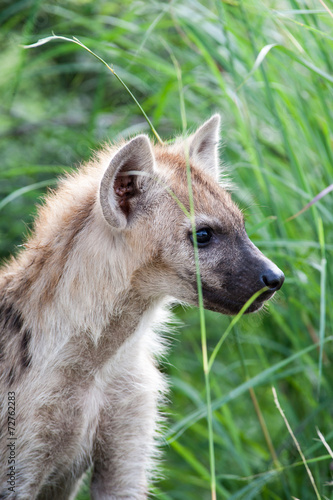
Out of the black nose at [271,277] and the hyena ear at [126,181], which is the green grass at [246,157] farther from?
the black nose at [271,277]

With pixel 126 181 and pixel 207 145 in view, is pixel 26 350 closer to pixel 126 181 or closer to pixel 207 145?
pixel 126 181

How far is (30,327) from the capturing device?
2979 mm

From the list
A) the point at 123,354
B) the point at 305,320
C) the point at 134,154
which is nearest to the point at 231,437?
the point at 305,320

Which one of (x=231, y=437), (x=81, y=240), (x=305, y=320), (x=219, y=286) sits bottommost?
(x=231, y=437)

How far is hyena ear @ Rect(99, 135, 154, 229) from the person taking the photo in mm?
2676

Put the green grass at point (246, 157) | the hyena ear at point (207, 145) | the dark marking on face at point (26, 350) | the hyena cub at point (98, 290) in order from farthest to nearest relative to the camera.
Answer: the green grass at point (246, 157)
the hyena ear at point (207, 145)
the dark marking on face at point (26, 350)
the hyena cub at point (98, 290)

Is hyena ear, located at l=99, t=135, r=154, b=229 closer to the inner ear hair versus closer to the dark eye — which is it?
the inner ear hair

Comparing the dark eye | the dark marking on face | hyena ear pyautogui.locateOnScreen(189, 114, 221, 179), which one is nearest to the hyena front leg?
the dark marking on face

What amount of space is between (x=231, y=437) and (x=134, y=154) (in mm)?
2198

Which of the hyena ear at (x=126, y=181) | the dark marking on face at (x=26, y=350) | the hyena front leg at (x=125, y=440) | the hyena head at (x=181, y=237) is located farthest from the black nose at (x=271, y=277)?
the dark marking on face at (x=26, y=350)

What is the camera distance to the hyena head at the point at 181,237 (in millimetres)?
2758

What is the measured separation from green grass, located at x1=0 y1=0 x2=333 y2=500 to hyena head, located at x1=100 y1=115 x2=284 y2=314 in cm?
35

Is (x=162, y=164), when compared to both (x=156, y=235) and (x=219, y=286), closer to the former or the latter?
(x=156, y=235)

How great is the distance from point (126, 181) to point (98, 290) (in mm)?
524
